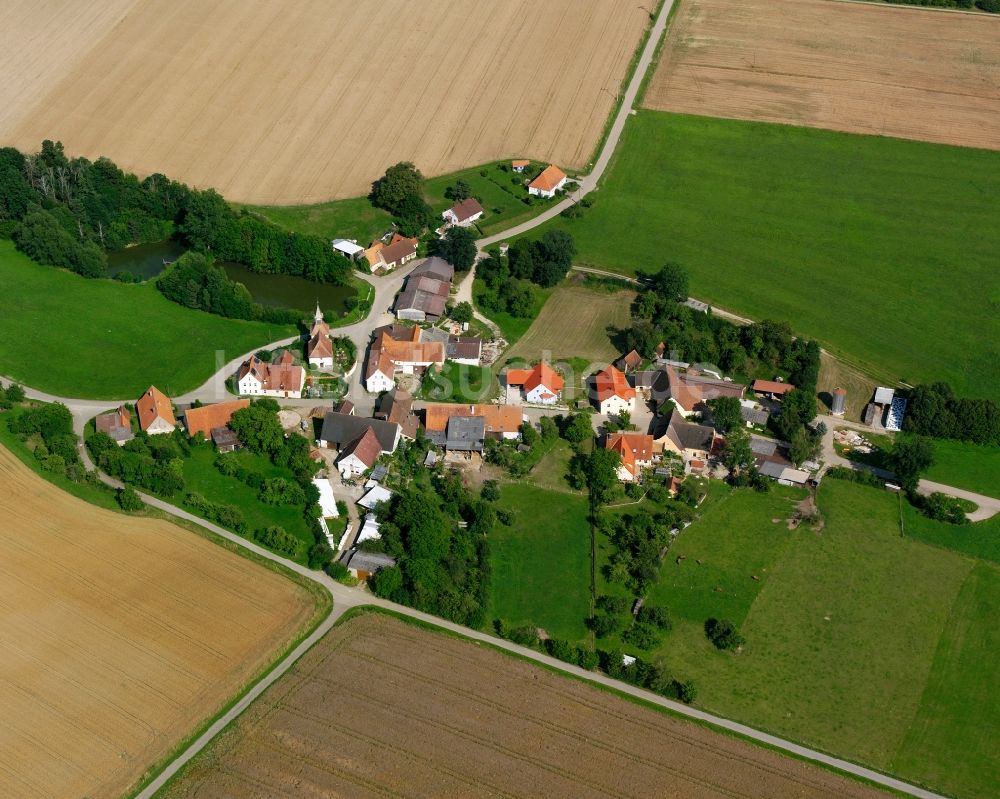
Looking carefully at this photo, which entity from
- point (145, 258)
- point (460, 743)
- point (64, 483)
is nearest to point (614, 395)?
point (460, 743)

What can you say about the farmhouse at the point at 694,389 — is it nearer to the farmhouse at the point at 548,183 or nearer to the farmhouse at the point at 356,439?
the farmhouse at the point at 356,439

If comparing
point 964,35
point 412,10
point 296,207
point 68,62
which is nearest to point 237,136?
point 296,207

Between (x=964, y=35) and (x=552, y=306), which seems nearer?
(x=552, y=306)

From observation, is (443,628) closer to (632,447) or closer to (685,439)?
(632,447)

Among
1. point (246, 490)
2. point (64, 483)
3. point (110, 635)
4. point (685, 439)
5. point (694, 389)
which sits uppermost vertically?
point (64, 483)

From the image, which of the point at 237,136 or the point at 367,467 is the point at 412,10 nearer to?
the point at 237,136
